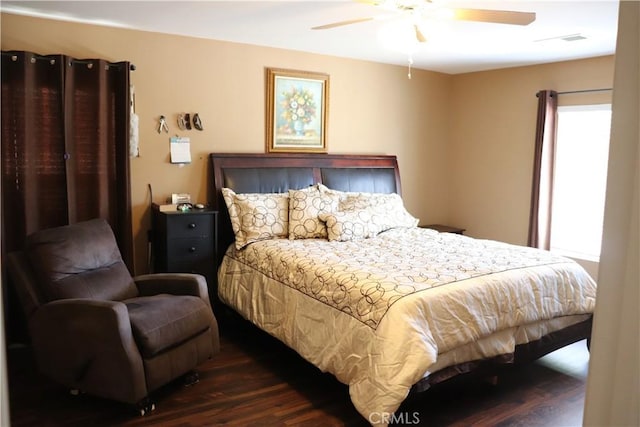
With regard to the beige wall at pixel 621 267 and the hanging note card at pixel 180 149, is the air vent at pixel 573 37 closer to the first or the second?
the hanging note card at pixel 180 149

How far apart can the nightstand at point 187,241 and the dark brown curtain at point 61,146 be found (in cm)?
24

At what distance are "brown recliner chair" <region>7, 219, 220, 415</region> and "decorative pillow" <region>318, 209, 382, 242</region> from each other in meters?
1.14

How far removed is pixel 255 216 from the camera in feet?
12.7

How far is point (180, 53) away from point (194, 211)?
1.30 m

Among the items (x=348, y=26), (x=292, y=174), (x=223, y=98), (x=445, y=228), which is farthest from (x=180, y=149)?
(x=445, y=228)

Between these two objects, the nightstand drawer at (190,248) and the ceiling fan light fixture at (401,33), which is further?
the nightstand drawer at (190,248)

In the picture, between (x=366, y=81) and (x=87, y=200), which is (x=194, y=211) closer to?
(x=87, y=200)

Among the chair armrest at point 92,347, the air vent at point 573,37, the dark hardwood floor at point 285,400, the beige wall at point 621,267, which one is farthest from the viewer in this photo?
the air vent at point 573,37

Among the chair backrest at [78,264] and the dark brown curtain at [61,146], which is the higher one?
the dark brown curtain at [61,146]

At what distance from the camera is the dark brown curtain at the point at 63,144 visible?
3295 mm

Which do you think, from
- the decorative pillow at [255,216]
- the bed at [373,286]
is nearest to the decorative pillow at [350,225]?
the bed at [373,286]

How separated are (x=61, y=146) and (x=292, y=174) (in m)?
1.87

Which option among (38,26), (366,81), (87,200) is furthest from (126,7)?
(366,81)

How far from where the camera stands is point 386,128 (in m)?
5.20
